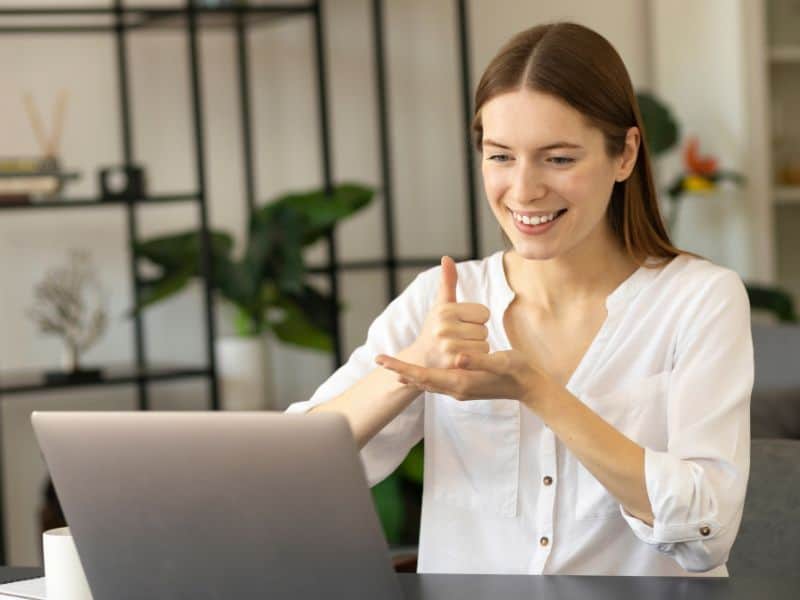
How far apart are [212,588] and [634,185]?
84 cm

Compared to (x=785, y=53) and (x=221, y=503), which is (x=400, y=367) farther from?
(x=785, y=53)

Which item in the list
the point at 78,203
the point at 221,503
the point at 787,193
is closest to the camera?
the point at 221,503

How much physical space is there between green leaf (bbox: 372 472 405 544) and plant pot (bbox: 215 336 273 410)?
43cm

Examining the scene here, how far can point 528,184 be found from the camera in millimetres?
1727

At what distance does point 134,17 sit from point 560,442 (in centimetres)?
266

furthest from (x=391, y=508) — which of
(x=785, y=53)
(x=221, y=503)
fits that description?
(x=221, y=503)

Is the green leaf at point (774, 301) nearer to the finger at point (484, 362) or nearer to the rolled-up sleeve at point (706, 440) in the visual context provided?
the rolled-up sleeve at point (706, 440)

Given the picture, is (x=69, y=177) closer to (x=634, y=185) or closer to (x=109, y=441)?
(x=634, y=185)

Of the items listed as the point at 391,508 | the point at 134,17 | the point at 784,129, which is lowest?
the point at 391,508

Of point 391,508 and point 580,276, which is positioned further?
point 391,508

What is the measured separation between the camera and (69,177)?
376cm

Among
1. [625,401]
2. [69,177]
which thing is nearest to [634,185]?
[625,401]

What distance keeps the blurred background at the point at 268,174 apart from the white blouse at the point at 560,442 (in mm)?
1966

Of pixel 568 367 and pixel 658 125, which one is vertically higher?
pixel 658 125
